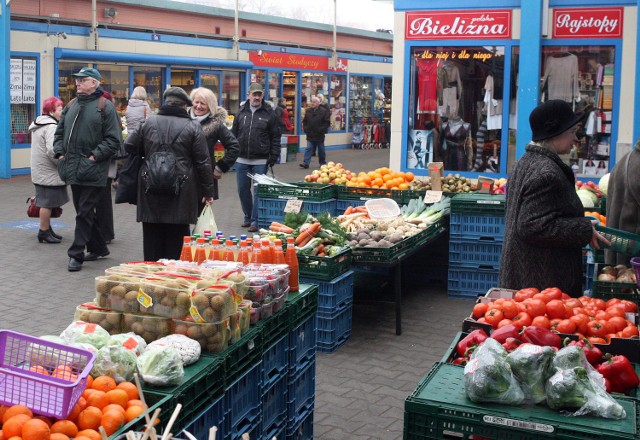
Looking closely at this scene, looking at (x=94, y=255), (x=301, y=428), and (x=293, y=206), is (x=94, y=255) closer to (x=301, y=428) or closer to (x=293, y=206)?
(x=293, y=206)

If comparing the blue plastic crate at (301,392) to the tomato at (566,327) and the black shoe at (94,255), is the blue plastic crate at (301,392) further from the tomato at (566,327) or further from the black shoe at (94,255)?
the black shoe at (94,255)

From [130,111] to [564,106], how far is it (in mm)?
10599

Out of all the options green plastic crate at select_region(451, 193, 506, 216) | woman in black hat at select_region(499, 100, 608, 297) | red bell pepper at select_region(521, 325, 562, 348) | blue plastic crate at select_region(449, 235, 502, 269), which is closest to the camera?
red bell pepper at select_region(521, 325, 562, 348)

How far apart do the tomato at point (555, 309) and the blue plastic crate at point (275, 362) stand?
1474mm

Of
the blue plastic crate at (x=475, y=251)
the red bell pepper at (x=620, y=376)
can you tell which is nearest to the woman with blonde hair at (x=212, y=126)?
the blue plastic crate at (x=475, y=251)

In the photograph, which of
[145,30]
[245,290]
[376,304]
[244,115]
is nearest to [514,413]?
[245,290]

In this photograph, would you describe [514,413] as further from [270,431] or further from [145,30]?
[145,30]

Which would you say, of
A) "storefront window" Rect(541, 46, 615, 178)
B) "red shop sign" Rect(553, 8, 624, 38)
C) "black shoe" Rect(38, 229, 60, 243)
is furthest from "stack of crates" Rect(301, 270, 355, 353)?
"red shop sign" Rect(553, 8, 624, 38)

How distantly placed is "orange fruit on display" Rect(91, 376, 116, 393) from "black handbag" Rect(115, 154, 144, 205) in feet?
13.5

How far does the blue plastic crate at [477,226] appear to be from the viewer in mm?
9070

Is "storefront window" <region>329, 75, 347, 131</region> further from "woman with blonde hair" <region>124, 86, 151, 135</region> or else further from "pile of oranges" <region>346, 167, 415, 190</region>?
"pile of oranges" <region>346, 167, 415, 190</region>

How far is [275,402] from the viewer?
475 cm

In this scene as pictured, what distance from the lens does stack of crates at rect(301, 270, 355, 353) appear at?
7172mm

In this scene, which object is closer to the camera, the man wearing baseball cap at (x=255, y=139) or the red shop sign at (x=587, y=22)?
the red shop sign at (x=587, y=22)
